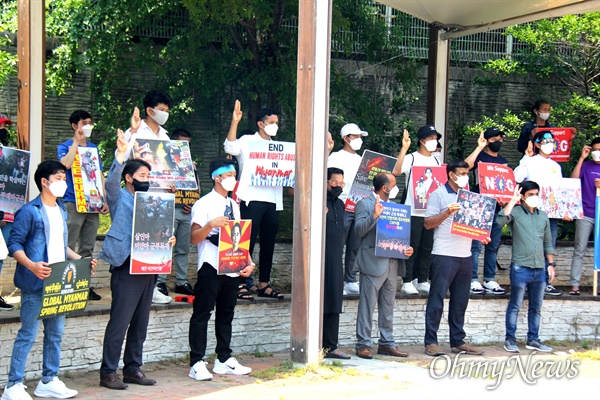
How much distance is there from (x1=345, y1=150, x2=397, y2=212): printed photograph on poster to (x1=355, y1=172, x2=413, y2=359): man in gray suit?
46 centimetres

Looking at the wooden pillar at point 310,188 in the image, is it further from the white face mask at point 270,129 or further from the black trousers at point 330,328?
the white face mask at point 270,129

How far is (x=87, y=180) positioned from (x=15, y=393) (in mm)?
2711

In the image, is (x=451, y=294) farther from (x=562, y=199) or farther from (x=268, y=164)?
(x=268, y=164)

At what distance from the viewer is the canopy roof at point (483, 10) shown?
12.5m

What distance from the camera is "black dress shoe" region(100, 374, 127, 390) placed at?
28.9 feet

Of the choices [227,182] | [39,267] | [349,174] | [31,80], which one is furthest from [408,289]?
[39,267]

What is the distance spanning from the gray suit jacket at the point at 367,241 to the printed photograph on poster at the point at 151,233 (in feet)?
8.09

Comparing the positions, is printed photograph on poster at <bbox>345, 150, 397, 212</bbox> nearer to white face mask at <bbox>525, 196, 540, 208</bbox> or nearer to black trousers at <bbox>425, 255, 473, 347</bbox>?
black trousers at <bbox>425, 255, 473, 347</bbox>

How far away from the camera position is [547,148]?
12516 mm

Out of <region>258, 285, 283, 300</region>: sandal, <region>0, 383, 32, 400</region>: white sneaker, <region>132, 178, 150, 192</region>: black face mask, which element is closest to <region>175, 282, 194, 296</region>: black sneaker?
<region>258, 285, 283, 300</region>: sandal

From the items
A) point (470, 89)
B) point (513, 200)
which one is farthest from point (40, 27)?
point (470, 89)

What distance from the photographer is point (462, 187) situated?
1101 centimetres

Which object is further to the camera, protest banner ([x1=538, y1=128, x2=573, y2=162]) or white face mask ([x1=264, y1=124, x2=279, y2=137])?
protest banner ([x1=538, y1=128, x2=573, y2=162])

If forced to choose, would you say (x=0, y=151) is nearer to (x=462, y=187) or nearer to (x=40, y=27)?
(x=40, y=27)
